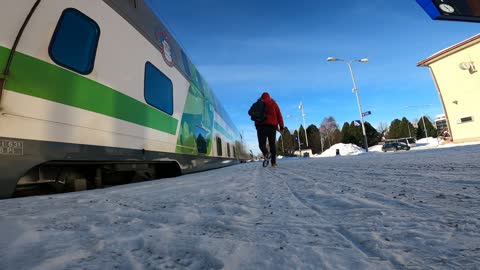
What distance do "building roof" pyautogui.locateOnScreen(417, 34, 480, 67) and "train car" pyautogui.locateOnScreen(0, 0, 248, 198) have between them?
2414 cm

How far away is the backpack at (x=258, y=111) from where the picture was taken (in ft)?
22.1

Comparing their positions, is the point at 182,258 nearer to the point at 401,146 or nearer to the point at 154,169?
the point at 154,169

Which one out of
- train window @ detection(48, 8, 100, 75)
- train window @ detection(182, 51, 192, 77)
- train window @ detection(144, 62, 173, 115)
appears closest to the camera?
train window @ detection(48, 8, 100, 75)

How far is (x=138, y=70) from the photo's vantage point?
4.42 metres

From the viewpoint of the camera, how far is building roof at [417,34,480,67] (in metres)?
22.0

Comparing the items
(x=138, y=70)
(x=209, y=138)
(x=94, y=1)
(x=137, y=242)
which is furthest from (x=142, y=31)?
(x=209, y=138)

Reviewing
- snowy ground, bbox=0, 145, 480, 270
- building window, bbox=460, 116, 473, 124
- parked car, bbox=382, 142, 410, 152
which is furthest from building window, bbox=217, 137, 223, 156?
parked car, bbox=382, 142, 410, 152

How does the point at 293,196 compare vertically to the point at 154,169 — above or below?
below

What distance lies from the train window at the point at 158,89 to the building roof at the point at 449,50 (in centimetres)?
2419

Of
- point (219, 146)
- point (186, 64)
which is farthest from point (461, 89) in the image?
point (186, 64)

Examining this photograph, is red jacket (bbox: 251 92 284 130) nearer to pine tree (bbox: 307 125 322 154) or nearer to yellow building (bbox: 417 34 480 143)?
yellow building (bbox: 417 34 480 143)

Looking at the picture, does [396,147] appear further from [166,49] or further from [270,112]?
[166,49]

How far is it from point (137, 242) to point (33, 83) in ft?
7.15

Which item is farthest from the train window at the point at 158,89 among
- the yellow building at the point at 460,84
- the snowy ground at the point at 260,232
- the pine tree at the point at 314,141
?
the pine tree at the point at 314,141
